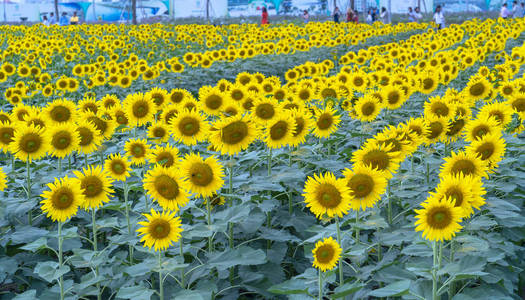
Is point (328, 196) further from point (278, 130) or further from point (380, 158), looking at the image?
point (278, 130)

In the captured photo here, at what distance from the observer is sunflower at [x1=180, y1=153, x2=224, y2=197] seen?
3.24m

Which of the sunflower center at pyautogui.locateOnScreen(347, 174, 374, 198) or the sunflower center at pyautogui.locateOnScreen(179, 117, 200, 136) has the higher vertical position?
the sunflower center at pyautogui.locateOnScreen(179, 117, 200, 136)

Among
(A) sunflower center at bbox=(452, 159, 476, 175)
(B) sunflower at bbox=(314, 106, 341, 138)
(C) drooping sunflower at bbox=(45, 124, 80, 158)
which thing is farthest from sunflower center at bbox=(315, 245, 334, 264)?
(C) drooping sunflower at bbox=(45, 124, 80, 158)

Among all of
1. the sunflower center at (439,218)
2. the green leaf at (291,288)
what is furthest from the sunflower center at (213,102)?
the sunflower center at (439,218)

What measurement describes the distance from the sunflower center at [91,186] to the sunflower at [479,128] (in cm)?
257

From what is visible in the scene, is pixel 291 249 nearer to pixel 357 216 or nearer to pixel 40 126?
pixel 357 216

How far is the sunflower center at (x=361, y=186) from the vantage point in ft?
9.95

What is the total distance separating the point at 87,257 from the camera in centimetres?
349

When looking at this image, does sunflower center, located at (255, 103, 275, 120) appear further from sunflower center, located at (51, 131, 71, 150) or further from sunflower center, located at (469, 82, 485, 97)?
sunflower center, located at (469, 82, 485, 97)

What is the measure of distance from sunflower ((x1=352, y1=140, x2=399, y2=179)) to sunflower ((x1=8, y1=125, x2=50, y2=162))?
2314 mm

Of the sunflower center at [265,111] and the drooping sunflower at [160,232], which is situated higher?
the sunflower center at [265,111]

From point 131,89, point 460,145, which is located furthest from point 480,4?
point 460,145

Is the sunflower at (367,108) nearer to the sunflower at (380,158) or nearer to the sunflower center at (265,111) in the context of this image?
the sunflower center at (265,111)

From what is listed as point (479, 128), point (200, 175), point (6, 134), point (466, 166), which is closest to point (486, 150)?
point (466, 166)
